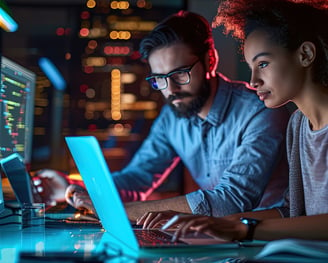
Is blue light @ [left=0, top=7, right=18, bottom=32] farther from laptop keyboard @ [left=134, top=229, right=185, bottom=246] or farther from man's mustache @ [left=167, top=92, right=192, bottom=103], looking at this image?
laptop keyboard @ [left=134, top=229, right=185, bottom=246]

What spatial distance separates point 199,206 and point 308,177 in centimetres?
45

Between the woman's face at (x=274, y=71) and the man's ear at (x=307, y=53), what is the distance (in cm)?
1

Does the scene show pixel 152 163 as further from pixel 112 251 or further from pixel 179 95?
pixel 112 251

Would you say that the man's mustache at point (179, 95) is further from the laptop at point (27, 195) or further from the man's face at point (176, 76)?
the laptop at point (27, 195)

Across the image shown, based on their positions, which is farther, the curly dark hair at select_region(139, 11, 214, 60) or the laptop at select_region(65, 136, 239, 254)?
the curly dark hair at select_region(139, 11, 214, 60)

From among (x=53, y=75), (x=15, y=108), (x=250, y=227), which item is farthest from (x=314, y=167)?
(x=53, y=75)

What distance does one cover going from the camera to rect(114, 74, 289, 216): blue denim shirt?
2.06m

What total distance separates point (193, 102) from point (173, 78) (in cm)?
15

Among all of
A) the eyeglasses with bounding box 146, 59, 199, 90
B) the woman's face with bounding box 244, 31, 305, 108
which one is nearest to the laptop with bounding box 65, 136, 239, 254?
the woman's face with bounding box 244, 31, 305, 108

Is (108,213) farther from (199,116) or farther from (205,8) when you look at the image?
(205,8)

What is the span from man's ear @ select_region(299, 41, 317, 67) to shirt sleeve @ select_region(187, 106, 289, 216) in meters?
0.57

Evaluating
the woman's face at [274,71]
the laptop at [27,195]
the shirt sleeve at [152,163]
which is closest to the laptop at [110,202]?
the laptop at [27,195]

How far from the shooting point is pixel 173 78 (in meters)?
2.36

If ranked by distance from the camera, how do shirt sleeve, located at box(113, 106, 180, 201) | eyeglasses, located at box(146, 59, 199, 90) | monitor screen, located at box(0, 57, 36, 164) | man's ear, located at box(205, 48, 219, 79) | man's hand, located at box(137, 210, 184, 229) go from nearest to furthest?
man's hand, located at box(137, 210, 184, 229)
monitor screen, located at box(0, 57, 36, 164)
eyeglasses, located at box(146, 59, 199, 90)
man's ear, located at box(205, 48, 219, 79)
shirt sleeve, located at box(113, 106, 180, 201)
